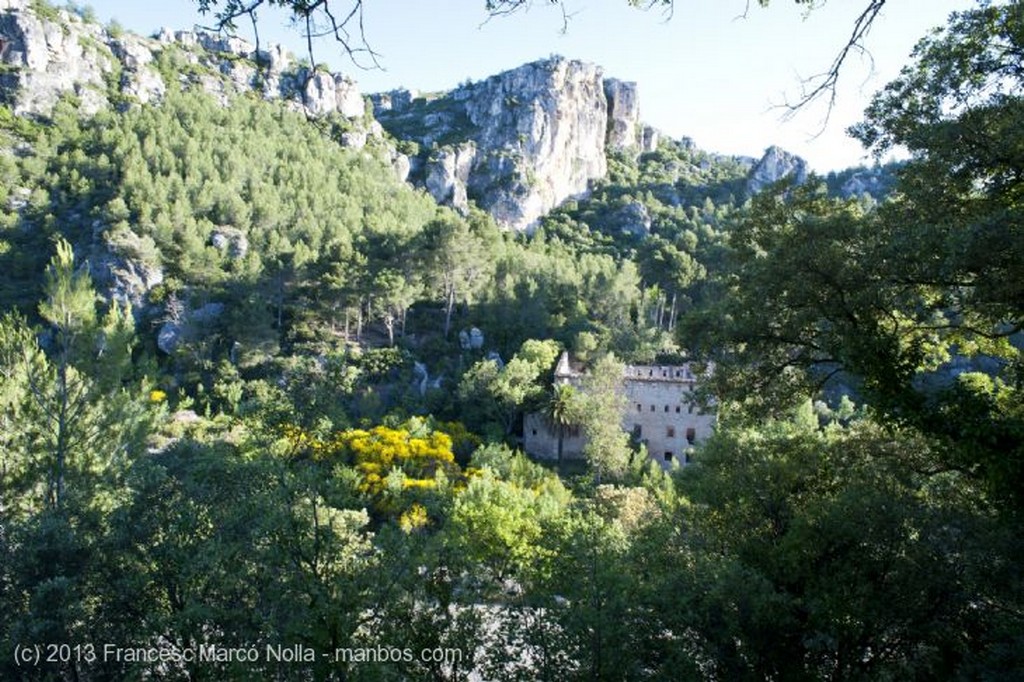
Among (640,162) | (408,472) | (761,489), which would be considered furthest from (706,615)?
(640,162)

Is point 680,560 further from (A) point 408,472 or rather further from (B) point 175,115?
(B) point 175,115

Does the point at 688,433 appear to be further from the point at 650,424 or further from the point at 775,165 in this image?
the point at 775,165

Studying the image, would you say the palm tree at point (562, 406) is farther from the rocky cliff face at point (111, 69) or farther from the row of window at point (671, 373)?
the rocky cliff face at point (111, 69)

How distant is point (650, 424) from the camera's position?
110 ft

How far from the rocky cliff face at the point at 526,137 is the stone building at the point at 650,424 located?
5046 cm

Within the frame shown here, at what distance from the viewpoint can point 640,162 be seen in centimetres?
10312

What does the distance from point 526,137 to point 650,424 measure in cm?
6448

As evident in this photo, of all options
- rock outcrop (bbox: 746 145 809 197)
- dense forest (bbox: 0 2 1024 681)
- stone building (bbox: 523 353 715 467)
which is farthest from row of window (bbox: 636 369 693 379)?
rock outcrop (bbox: 746 145 809 197)

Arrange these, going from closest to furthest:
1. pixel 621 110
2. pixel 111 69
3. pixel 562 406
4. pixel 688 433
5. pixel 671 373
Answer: pixel 562 406
pixel 688 433
pixel 671 373
pixel 111 69
pixel 621 110

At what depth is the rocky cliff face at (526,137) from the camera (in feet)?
265

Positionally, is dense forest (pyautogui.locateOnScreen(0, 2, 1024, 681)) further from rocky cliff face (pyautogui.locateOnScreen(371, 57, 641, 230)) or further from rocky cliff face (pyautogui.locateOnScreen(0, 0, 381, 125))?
rocky cliff face (pyautogui.locateOnScreen(371, 57, 641, 230))

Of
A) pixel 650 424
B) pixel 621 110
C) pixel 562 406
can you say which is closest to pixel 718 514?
pixel 562 406

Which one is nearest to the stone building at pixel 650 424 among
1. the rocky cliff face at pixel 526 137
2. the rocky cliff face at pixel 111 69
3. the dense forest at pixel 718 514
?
the dense forest at pixel 718 514

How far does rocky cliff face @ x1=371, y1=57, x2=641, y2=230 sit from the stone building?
50461 mm
